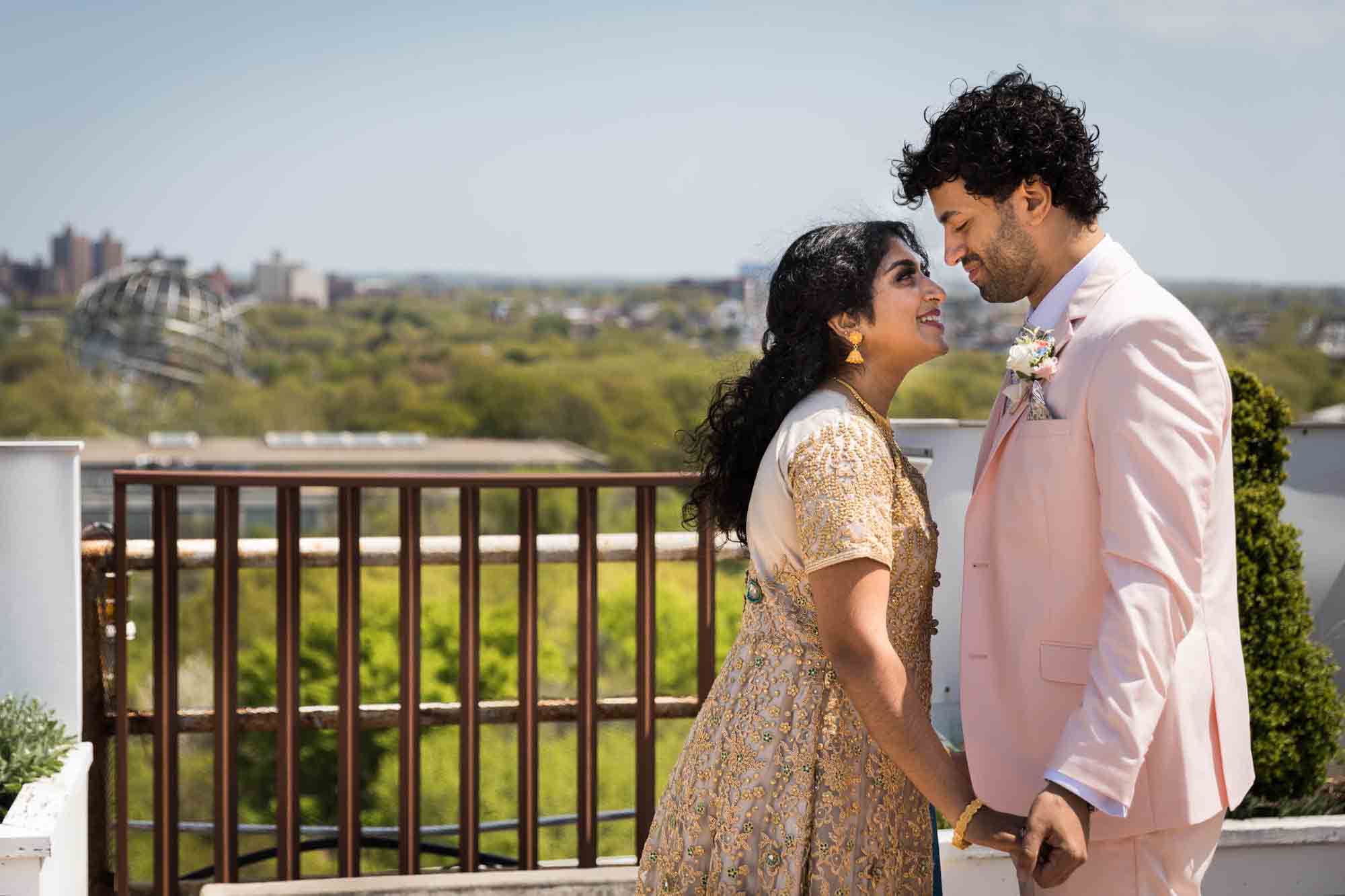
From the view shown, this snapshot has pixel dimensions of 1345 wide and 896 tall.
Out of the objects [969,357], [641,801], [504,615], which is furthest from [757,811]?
[969,357]

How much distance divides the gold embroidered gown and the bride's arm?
0.25ft

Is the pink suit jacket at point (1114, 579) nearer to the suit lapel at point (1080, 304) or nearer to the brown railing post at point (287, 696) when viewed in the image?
the suit lapel at point (1080, 304)

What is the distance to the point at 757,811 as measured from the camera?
193cm

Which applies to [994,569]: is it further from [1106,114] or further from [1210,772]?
[1106,114]

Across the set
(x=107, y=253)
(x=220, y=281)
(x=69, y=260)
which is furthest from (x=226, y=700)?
(x=107, y=253)

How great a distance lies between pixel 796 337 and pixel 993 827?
71cm

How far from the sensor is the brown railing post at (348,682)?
3.17m

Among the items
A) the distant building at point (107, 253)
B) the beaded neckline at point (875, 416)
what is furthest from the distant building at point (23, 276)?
the beaded neckline at point (875, 416)

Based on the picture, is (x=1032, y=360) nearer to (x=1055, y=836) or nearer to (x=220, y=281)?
(x=1055, y=836)

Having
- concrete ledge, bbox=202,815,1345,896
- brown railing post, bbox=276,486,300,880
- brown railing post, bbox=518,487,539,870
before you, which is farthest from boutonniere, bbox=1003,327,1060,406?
brown railing post, bbox=276,486,300,880

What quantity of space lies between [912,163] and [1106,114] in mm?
84491

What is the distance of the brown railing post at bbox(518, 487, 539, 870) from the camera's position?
10.5 ft

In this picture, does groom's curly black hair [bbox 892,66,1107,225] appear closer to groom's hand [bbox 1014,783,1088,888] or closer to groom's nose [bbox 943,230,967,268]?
groom's nose [bbox 943,230,967,268]

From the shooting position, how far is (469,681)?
322 centimetres
